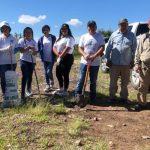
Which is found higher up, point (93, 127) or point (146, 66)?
point (146, 66)

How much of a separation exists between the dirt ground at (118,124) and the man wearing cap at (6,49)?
180 cm

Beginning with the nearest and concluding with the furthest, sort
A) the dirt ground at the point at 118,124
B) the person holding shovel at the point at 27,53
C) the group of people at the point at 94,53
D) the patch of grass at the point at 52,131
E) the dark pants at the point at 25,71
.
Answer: the dirt ground at the point at 118,124 < the patch of grass at the point at 52,131 < the group of people at the point at 94,53 < the person holding shovel at the point at 27,53 < the dark pants at the point at 25,71

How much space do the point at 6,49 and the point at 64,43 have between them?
5.10 feet

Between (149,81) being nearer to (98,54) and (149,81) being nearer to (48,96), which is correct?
(98,54)

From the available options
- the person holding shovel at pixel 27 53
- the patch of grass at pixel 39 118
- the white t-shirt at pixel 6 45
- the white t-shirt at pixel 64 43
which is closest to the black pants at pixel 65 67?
the white t-shirt at pixel 64 43

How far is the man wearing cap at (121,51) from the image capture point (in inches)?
347

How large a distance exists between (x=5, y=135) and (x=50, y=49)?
441 cm

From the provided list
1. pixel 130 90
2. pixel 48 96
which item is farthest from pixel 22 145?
pixel 130 90

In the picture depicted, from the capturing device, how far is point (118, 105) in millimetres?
9219

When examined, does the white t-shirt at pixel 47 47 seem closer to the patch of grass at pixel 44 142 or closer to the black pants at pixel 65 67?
the black pants at pixel 65 67

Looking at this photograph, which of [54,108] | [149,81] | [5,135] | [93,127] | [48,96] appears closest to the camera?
[5,135]

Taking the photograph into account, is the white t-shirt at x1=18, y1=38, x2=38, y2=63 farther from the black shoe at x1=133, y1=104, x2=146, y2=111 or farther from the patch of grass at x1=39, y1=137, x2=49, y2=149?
the patch of grass at x1=39, y1=137, x2=49, y2=149

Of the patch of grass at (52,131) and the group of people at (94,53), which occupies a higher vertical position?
the group of people at (94,53)

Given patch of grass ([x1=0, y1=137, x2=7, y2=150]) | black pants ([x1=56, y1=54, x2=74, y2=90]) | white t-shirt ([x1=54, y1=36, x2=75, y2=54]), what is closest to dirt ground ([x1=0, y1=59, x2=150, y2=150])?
black pants ([x1=56, y1=54, x2=74, y2=90])
